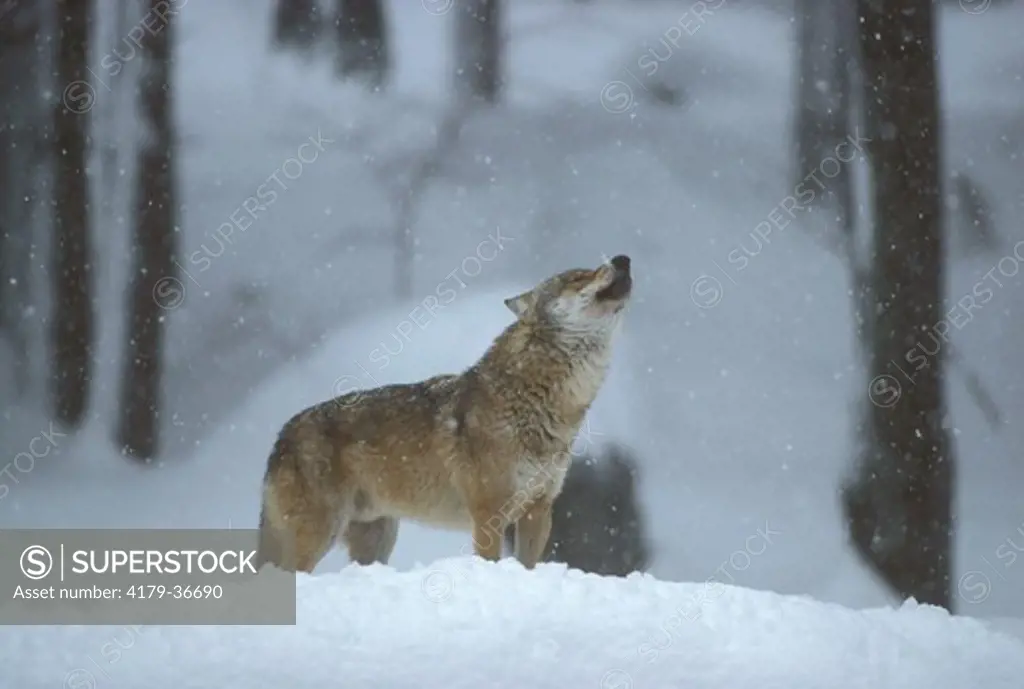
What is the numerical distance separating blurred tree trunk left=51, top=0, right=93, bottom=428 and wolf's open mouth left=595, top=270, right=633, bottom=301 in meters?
4.90

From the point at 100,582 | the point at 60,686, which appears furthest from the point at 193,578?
the point at 60,686

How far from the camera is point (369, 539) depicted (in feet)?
17.0

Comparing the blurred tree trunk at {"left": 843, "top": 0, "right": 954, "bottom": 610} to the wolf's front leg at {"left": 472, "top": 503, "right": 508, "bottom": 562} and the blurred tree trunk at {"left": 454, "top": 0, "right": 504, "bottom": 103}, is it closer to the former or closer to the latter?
the wolf's front leg at {"left": 472, "top": 503, "right": 508, "bottom": 562}

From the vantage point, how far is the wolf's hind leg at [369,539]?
5.16 m

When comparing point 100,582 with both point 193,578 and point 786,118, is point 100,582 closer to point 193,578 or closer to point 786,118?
point 193,578

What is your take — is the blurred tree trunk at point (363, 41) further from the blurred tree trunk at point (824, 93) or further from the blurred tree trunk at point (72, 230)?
the blurred tree trunk at point (824, 93)

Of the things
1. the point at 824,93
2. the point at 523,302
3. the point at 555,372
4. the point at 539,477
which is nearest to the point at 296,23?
the point at 824,93

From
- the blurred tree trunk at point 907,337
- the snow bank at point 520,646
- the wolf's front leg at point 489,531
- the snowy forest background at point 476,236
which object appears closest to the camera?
the snow bank at point 520,646

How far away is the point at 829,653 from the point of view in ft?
10.5

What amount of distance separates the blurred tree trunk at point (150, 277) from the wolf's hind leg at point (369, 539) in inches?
136

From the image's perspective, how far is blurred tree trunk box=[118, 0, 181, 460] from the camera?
8.05 m

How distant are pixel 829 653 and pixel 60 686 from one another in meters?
2.16

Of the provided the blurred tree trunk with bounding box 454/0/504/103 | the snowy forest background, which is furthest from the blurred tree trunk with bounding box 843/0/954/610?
the blurred tree trunk with bounding box 454/0/504/103

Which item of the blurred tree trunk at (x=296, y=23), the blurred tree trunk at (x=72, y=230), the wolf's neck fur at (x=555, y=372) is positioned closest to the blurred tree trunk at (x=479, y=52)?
the blurred tree trunk at (x=296, y=23)
